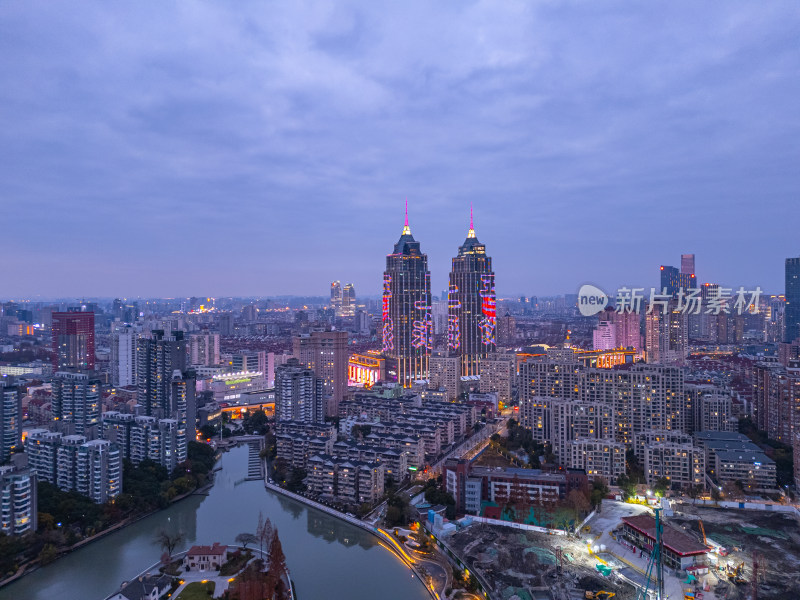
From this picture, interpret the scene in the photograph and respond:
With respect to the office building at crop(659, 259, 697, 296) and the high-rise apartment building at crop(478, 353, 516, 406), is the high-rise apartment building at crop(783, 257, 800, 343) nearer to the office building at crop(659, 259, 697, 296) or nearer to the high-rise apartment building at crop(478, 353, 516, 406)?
the office building at crop(659, 259, 697, 296)

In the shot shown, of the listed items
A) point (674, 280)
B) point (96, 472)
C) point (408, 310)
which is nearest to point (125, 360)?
point (408, 310)

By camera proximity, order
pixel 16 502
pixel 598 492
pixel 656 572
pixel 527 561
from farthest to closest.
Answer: pixel 598 492, pixel 16 502, pixel 527 561, pixel 656 572

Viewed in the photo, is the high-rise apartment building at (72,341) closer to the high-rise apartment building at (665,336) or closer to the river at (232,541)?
the river at (232,541)

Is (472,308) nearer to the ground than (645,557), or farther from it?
farther from it

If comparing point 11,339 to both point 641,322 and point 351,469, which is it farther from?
point 641,322

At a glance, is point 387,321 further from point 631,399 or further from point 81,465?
point 81,465

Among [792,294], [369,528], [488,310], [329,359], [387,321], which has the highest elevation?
[792,294]
